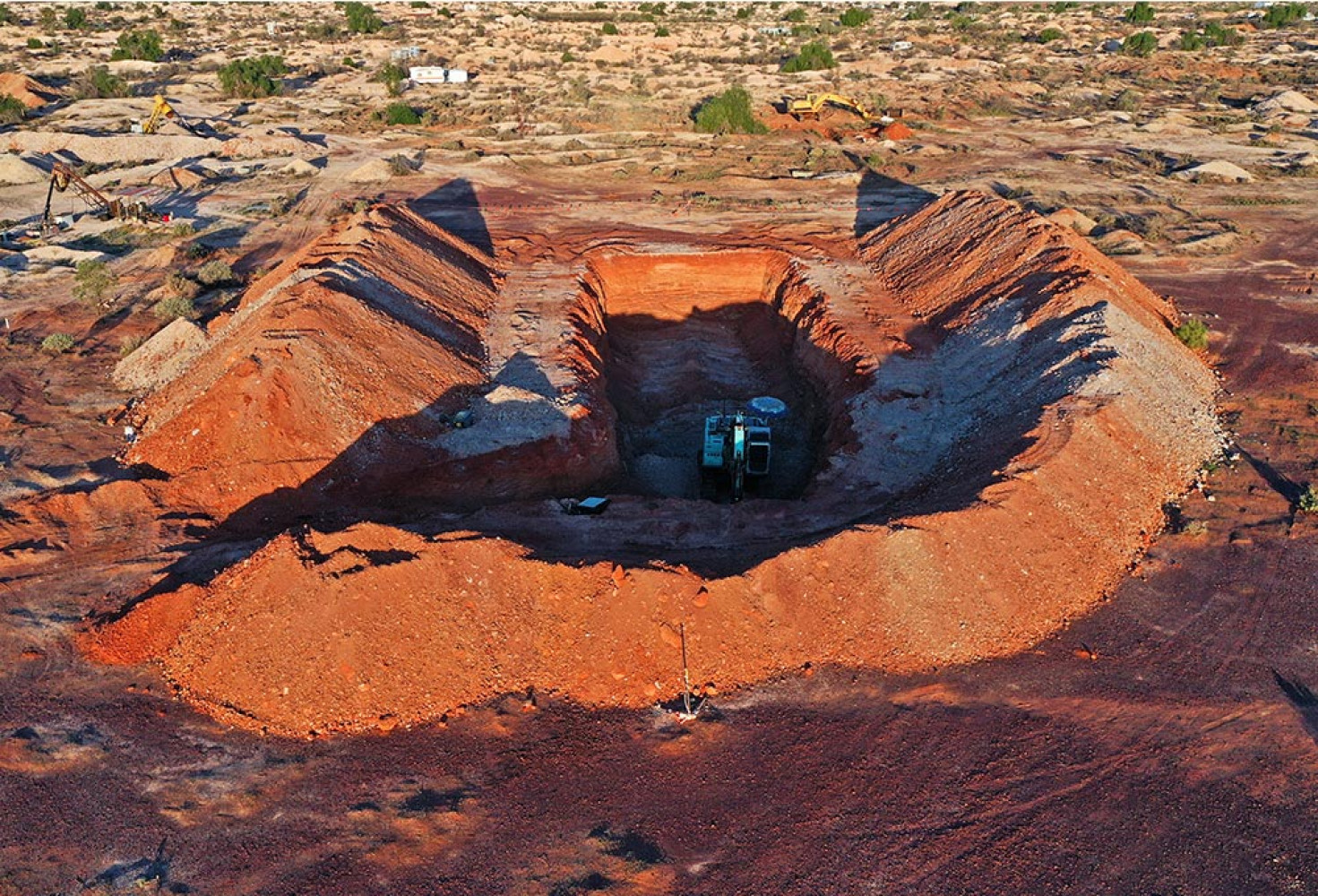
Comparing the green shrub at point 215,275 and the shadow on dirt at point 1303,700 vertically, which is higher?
the green shrub at point 215,275

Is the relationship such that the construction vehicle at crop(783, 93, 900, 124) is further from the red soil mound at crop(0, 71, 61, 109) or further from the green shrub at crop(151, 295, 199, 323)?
the red soil mound at crop(0, 71, 61, 109)

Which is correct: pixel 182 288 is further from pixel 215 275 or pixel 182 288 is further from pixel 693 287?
pixel 693 287

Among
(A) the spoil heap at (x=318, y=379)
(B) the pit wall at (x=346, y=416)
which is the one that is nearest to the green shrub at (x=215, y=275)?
(A) the spoil heap at (x=318, y=379)

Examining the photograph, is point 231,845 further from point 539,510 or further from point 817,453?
point 817,453

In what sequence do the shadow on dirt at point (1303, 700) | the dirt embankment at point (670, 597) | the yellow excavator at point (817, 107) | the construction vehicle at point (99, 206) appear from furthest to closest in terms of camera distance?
the yellow excavator at point (817, 107) < the construction vehicle at point (99, 206) < the dirt embankment at point (670, 597) < the shadow on dirt at point (1303, 700)

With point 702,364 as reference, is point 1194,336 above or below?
above

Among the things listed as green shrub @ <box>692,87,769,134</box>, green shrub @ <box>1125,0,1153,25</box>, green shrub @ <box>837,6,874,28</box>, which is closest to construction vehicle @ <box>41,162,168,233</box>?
green shrub @ <box>692,87,769,134</box>

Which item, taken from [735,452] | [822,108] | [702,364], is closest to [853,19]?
[822,108]

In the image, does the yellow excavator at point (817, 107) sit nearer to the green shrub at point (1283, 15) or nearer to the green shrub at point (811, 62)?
the green shrub at point (811, 62)
